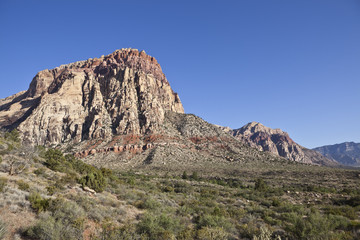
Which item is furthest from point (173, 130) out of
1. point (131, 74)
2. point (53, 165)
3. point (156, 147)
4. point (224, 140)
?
point (53, 165)

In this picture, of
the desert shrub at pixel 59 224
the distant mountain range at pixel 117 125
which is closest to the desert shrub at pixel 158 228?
the desert shrub at pixel 59 224

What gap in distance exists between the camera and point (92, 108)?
9450 cm

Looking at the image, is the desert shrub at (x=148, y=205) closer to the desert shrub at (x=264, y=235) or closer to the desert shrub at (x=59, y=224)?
the desert shrub at (x=59, y=224)

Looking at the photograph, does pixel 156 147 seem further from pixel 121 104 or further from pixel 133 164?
pixel 121 104

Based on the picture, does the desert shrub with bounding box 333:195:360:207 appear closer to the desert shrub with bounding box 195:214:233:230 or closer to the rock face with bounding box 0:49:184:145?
the desert shrub with bounding box 195:214:233:230

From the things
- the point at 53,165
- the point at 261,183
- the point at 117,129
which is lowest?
the point at 261,183

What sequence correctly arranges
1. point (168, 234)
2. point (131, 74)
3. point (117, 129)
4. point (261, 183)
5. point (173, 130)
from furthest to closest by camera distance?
point (131, 74) → point (173, 130) → point (117, 129) → point (261, 183) → point (168, 234)

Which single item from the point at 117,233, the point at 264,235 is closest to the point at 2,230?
the point at 117,233

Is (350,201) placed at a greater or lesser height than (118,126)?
lesser

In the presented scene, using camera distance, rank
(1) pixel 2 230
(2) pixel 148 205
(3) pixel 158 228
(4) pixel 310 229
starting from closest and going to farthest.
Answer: (1) pixel 2 230 < (3) pixel 158 228 < (4) pixel 310 229 < (2) pixel 148 205

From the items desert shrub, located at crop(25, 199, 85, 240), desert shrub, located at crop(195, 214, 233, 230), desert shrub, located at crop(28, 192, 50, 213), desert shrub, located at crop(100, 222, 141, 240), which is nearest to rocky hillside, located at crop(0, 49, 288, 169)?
desert shrub, located at crop(195, 214, 233, 230)

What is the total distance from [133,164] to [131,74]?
212ft

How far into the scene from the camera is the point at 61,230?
7.46 meters

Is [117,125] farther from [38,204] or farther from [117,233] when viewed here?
[117,233]
